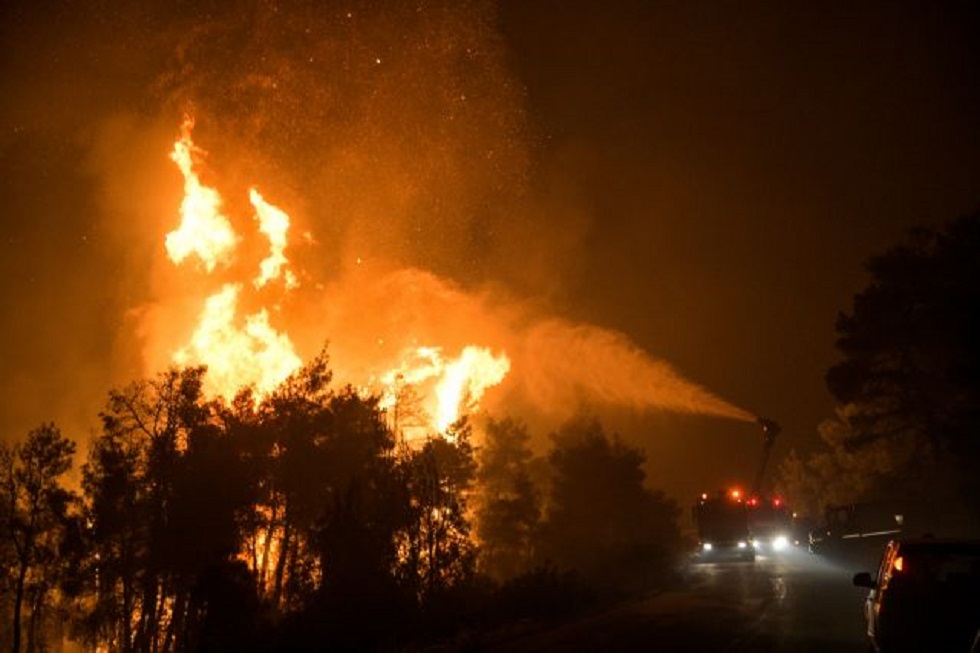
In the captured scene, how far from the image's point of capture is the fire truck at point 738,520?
45562mm

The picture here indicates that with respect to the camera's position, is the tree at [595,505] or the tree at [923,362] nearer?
the tree at [923,362]

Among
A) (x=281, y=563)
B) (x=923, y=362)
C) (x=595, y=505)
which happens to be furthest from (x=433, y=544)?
(x=595, y=505)

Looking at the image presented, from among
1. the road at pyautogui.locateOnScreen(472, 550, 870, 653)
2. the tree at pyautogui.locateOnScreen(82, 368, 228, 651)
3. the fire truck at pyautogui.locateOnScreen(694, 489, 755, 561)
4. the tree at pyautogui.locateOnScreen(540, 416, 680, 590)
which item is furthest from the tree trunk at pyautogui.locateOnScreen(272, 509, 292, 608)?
the tree at pyautogui.locateOnScreen(540, 416, 680, 590)

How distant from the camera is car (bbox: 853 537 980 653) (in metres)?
10.3

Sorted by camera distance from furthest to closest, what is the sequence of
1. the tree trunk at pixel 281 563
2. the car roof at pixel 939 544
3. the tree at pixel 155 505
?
the tree at pixel 155 505 → the tree trunk at pixel 281 563 → the car roof at pixel 939 544

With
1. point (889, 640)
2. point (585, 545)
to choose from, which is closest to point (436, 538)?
point (889, 640)

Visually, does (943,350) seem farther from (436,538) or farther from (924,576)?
(924,576)

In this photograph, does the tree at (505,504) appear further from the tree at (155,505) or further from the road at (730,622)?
the road at (730,622)

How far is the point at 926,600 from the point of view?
10.7 m

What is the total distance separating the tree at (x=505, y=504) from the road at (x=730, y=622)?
3512 cm

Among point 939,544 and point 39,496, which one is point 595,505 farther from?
point 939,544

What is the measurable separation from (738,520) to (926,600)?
36.9 meters

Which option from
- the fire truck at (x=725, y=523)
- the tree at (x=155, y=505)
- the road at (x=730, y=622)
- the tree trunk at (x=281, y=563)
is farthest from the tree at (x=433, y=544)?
the fire truck at (x=725, y=523)

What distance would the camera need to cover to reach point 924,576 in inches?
435
